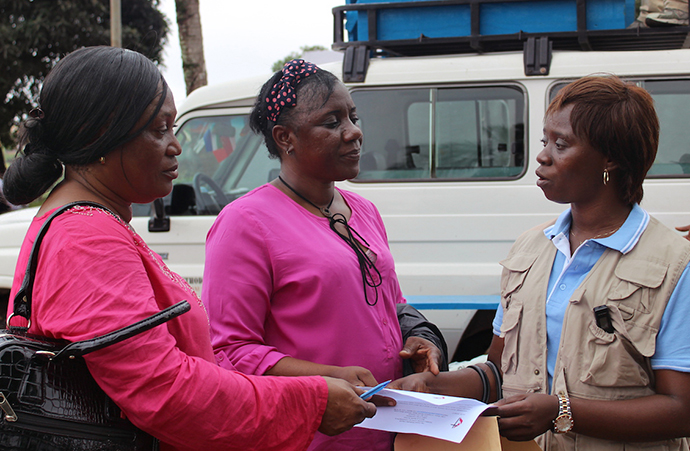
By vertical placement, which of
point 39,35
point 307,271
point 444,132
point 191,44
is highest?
point 39,35

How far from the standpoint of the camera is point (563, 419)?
1607mm

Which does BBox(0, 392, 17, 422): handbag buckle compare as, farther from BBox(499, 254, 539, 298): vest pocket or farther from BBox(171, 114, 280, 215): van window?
BBox(171, 114, 280, 215): van window

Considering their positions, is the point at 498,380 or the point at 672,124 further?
the point at 672,124

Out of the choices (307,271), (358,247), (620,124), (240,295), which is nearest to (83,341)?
(240,295)

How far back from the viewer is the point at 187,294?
1330 millimetres

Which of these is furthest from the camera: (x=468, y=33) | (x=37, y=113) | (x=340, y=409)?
(x=468, y=33)

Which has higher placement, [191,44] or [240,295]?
[191,44]

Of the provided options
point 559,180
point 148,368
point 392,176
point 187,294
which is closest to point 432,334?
point 559,180

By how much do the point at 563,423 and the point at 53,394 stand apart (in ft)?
4.17

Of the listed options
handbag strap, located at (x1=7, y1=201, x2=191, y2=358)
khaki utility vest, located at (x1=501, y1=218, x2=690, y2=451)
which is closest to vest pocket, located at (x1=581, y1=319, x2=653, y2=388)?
khaki utility vest, located at (x1=501, y1=218, x2=690, y2=451)

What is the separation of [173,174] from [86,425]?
0.59 meters

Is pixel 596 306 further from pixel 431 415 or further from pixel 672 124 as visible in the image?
pixel 672 124

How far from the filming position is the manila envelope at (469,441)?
1453mm

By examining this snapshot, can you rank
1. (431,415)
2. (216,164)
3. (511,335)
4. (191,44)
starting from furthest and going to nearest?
(191,44) < (216,164) < (511,335) < (431,415)
